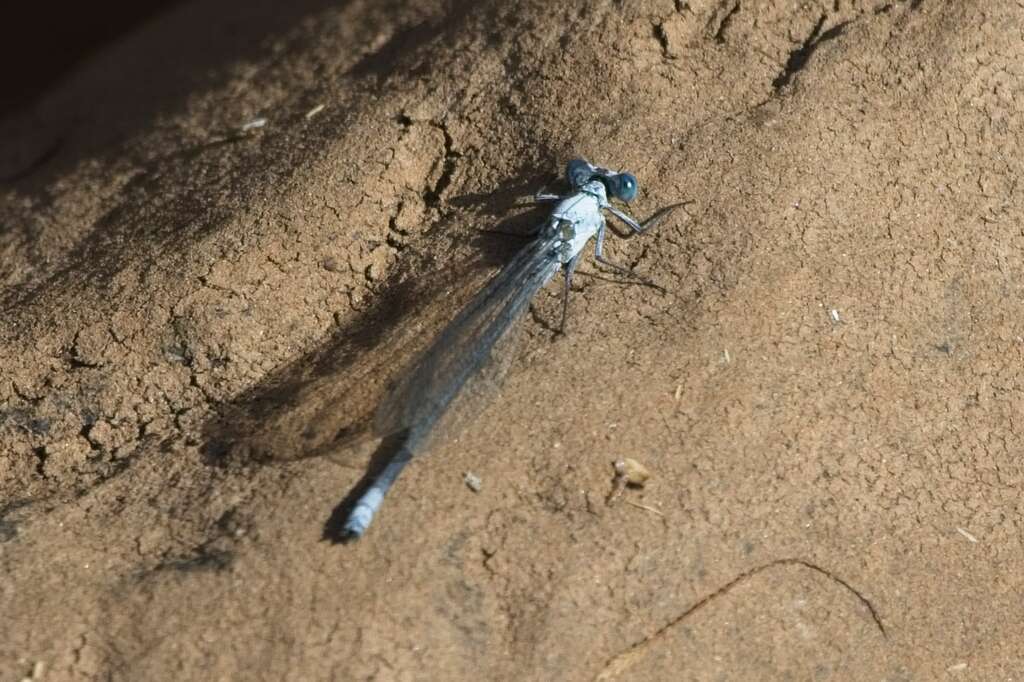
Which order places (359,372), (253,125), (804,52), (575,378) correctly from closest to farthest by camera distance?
1. (575,378)
2. (359,372)
3. (804,52)
4. (253,125)

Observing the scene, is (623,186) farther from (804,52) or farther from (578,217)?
(804,52)

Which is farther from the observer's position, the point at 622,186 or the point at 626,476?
the point at 622,186

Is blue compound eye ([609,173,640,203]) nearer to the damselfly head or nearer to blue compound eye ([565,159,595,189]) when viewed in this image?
the damselfly head

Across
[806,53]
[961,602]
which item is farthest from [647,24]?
[961,602]

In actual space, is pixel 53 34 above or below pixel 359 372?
above

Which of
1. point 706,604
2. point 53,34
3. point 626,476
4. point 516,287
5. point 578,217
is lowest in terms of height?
point 706,604

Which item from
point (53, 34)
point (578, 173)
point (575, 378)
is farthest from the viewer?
point (53, 34)

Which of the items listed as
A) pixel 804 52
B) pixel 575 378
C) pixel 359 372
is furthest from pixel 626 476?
pixel 804 52

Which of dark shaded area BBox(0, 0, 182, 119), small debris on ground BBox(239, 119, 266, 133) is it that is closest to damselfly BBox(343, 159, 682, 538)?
small debris on ground BBox(239, 119, 266, 133)
